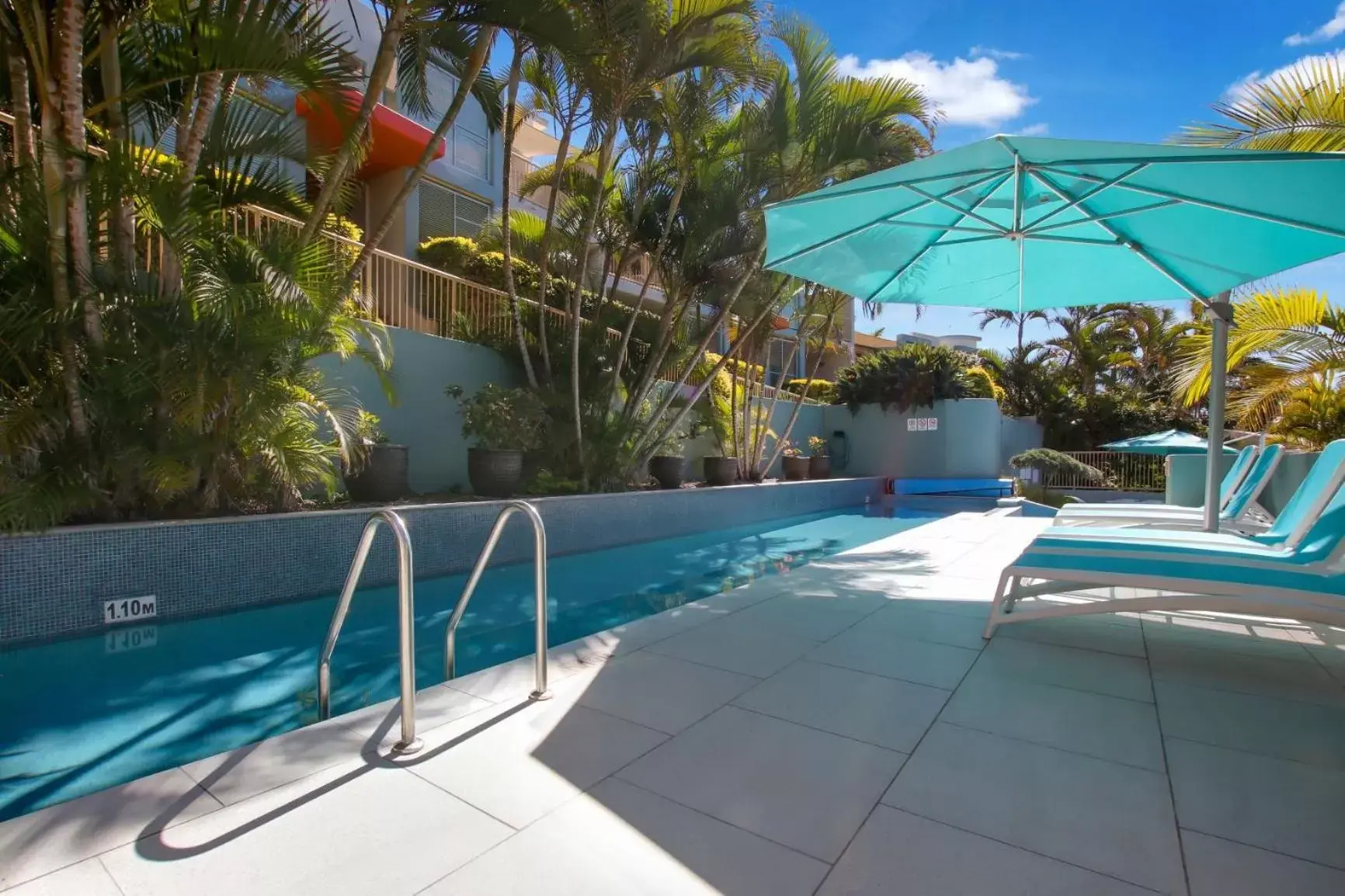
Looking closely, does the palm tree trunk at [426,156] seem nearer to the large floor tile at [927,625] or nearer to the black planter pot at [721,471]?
the large floor tile at [927,625]

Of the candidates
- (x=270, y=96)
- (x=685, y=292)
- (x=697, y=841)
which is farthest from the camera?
(x=270, y=96)

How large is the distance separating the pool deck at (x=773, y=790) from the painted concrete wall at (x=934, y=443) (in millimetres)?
14750

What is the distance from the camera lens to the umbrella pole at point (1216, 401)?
481 cm

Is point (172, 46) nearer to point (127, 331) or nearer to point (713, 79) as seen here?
point (127, 331)

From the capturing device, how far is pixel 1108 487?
16.9 metres

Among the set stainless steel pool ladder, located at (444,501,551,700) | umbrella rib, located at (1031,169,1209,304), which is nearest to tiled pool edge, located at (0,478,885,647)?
stainless steel pool ladder, located at (444,501,551,700)

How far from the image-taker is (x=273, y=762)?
7.85 feet

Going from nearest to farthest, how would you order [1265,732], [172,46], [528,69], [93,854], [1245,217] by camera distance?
[93,854]
[1265,732]
[1245,217]
[172,46]
[528,69]

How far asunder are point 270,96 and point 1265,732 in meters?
14.9

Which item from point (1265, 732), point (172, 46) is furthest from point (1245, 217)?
point (172, 46)

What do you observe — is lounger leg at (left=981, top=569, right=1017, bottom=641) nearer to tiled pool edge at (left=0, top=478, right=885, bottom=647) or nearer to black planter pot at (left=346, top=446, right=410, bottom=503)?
tiled pool edge at (left=0, top=478, right=885, bottom=647)

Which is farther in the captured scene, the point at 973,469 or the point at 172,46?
the point at 973,469

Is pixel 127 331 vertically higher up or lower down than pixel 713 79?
lower down

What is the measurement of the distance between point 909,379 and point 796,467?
200 inches
